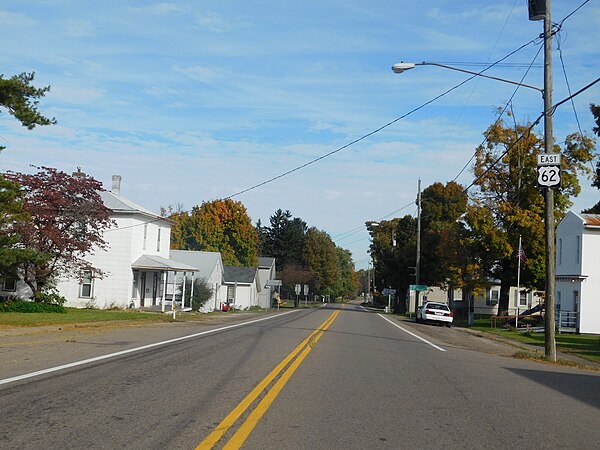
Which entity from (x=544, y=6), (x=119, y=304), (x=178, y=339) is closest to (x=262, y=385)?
(x=178, y=339)

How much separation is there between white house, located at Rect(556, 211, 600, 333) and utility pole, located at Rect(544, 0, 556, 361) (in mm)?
19237

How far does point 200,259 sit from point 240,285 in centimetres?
1105

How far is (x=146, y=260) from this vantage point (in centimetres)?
4216

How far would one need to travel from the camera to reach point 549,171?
1870 cm

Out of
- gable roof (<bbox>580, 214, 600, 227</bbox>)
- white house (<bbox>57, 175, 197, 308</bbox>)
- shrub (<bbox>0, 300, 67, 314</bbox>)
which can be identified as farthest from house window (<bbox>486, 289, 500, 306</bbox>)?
shrub (<bbox>0, 300, 67, 314</bbox>)

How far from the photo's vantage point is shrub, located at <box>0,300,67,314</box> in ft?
104

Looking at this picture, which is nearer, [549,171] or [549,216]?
[549,171]

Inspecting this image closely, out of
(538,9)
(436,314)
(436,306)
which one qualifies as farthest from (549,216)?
(436,306)

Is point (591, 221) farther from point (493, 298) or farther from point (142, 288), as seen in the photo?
point (493, 298)

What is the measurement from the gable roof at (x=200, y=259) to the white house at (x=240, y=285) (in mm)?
7990

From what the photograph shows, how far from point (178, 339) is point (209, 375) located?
833 centimetres

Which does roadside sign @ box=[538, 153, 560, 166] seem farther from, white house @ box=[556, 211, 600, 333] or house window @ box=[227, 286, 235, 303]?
house window @ box=[227, 286, 235, 303]

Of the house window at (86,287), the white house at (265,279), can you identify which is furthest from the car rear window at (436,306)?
the white house at (265,279)

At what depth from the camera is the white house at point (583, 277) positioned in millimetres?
36625
